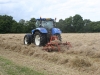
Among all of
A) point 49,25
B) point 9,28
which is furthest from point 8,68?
point 9,28

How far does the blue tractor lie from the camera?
14117 millimetres

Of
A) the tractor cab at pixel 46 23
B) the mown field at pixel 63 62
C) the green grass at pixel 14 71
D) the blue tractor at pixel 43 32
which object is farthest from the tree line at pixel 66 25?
the green grass at pixel 14 71

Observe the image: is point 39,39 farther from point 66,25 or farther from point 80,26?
point 80,26

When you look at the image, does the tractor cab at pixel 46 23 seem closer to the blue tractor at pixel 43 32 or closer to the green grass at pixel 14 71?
the blue tractor at pixel 43 32

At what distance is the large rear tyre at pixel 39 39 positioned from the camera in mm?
14094

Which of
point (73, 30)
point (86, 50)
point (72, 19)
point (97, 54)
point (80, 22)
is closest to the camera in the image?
point (97, 54)

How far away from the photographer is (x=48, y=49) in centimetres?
1275

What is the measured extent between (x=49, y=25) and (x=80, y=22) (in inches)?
1891

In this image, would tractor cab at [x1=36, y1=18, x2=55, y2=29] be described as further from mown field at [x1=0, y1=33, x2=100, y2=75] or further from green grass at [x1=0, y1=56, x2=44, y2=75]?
green grass at [x1=0, y1=56, x2=44, y2=75]

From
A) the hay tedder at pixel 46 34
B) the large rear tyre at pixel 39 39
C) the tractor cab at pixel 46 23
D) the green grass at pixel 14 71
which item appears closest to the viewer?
Result: the green grass at pixel 14 71

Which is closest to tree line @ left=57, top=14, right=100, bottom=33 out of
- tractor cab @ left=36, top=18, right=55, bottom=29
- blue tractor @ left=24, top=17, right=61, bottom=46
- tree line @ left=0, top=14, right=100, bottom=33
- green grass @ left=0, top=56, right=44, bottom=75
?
tree line @ left=0, top=14, right=100, bottom=33

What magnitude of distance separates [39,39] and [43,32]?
0.97 meters

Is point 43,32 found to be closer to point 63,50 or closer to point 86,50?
point 63,50

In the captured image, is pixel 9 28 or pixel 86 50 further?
pixel 9 28
